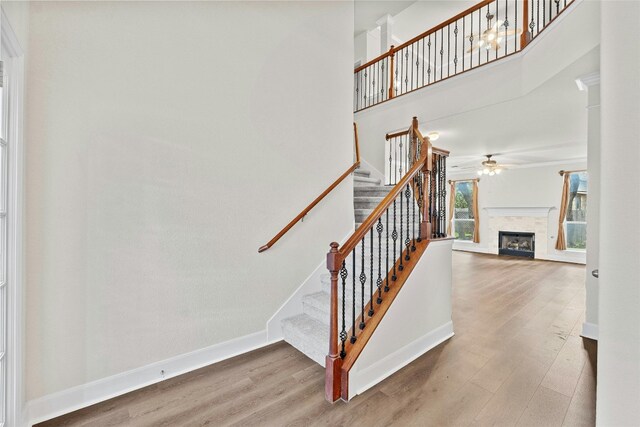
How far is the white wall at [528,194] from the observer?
301 inches

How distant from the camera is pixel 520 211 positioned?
8.27m

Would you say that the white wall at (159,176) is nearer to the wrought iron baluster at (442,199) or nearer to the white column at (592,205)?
the wrought iron baluster at (442,199)

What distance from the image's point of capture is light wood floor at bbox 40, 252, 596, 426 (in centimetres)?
175

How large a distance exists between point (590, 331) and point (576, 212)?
6.41 metres

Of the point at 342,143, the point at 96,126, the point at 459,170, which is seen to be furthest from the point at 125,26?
the point at 459,170

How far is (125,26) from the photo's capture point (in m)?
2.03

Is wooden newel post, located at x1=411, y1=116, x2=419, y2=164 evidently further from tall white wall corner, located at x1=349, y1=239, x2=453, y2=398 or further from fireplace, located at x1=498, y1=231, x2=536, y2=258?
fireplace, located at x1=498, y1=231, x2=536, y2=258

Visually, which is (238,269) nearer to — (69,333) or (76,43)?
(69,333)

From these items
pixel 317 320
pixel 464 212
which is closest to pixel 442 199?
pixel 317 320

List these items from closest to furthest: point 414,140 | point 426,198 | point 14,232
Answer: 1. point 14,232
2. point 426,198
3. point 414,140

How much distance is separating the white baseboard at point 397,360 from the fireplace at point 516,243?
7142 millimetres

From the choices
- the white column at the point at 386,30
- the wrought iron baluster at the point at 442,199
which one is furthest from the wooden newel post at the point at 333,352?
the white column at the point at 386,30

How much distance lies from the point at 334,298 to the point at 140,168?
175 cm

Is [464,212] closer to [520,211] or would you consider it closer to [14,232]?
[520,211]
